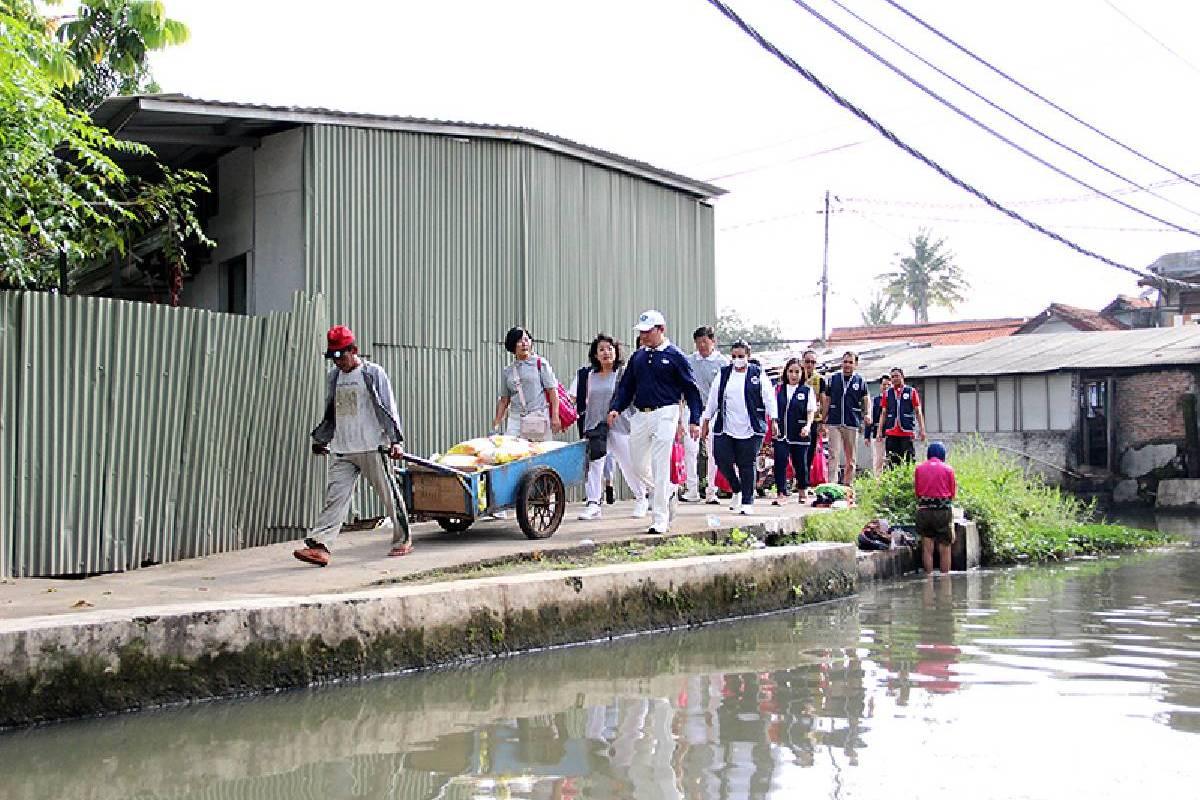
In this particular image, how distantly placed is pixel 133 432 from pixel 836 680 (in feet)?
18.0

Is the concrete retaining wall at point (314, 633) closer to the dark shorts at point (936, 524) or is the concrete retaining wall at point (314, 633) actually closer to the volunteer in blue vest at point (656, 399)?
the volunteer in blue vest at point (656, 399)

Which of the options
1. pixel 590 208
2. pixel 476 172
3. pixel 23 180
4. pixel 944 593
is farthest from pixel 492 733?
pixel 590 208

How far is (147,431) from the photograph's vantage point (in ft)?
31.7

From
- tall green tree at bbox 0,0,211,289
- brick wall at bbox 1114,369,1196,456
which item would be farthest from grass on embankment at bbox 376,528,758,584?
brick wall at bbox 1114,369,1196,456

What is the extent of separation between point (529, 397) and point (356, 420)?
2.88 meters

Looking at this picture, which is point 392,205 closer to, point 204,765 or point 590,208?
point 590,208

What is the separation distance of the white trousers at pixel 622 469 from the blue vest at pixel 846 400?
440 centimetres

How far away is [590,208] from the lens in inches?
635

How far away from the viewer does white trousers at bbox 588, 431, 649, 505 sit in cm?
1210

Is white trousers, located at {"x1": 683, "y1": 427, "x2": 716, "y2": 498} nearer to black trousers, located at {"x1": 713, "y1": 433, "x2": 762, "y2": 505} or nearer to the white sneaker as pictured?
black trousers, located at {"x1": 713, "y1": 433, "x2": 762, "y2": 505}

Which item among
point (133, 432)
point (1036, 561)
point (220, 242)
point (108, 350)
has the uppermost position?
point (220, 242)

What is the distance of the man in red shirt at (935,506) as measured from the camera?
45.1ft

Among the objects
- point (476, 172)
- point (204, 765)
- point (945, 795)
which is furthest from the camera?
point (476, 172)

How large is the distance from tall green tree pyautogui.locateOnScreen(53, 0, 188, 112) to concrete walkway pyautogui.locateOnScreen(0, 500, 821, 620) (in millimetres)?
11320
